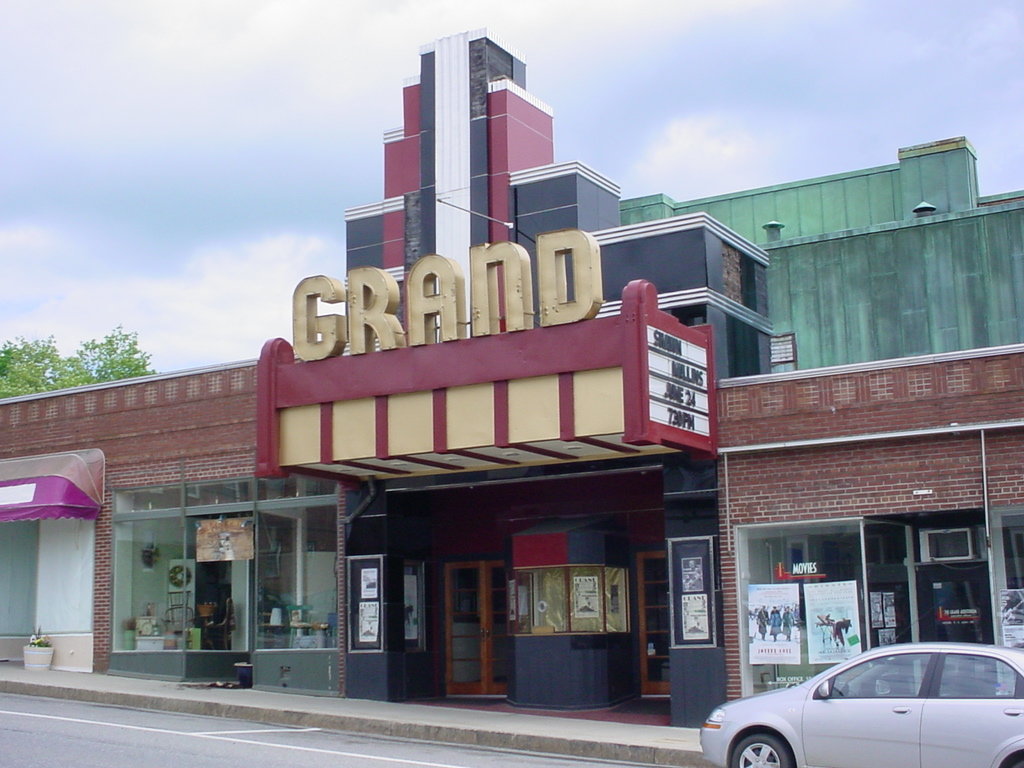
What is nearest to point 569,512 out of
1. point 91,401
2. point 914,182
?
point 91,401

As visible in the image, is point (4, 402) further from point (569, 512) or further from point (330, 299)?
point (569, 512)

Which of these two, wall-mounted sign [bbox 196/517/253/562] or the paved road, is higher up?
wall-mounted sign [bbox 196/517/253/562]

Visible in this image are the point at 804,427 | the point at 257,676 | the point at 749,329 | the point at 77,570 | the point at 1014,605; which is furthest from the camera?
the point at 77,570

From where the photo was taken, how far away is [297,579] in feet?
76.1

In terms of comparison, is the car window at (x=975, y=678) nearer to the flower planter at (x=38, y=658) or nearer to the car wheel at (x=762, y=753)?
the car wheel at (x=762, y=753)

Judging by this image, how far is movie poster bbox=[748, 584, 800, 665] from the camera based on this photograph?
1827 cm

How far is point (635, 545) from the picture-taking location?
2245cm

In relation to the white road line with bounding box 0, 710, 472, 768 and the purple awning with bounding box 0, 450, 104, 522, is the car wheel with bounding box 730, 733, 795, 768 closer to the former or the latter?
the white road line with bounding box 0, 710, 472, 768

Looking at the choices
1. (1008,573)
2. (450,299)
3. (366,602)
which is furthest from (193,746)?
(1008,573)

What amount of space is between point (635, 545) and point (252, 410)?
6.88 meters

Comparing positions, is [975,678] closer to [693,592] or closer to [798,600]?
[798,600]

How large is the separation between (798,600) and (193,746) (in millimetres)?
8066

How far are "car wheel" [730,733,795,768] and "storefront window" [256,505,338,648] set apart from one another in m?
10.7

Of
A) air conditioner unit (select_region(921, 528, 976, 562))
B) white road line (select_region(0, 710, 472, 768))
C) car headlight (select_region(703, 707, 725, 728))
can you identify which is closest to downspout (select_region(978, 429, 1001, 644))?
air conditioner unit (select_region(921, 528, 976, 562))
